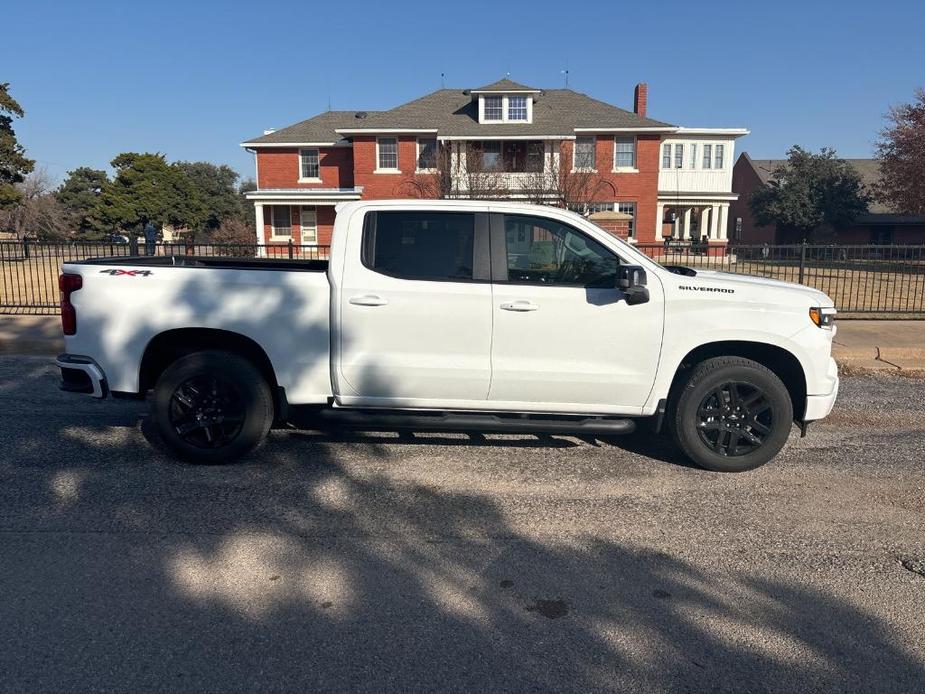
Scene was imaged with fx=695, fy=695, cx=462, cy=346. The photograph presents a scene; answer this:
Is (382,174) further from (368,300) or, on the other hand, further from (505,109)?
(368,300)

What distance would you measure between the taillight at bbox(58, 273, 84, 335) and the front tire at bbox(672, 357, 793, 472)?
4.49 meters

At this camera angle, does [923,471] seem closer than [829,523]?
No

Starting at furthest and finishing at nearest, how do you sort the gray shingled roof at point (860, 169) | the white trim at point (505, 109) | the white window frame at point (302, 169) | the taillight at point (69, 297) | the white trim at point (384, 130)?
the gray shingled roof at point (860, 169)
the white window frame at point (302, 169)
the white trim at point (384, 130)
the white trim at point (505, 109)
the taillight at point (69, 297)

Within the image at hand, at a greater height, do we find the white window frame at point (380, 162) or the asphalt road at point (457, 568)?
the white window frame at point (380, 162)

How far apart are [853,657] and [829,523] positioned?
60.3 inches

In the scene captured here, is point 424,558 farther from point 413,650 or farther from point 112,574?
point 112,574

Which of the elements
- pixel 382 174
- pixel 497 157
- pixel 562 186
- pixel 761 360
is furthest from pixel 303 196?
pixel 761 360

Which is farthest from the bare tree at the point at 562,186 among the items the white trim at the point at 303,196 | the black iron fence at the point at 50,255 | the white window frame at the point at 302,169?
the white window frame at the point at 302,169

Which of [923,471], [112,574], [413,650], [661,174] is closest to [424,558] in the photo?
[413,650]

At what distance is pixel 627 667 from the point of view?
9.53ft

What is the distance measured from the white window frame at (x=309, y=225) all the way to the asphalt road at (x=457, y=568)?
1277 inches

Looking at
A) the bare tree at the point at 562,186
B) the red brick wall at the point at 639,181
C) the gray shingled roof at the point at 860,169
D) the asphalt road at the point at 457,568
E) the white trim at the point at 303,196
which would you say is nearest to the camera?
the asphalt road at the point at 457,568

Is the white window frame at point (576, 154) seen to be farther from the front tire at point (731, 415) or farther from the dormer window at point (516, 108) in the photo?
the front tire at point (731, 415)

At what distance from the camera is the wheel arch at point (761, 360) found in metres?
5.16
